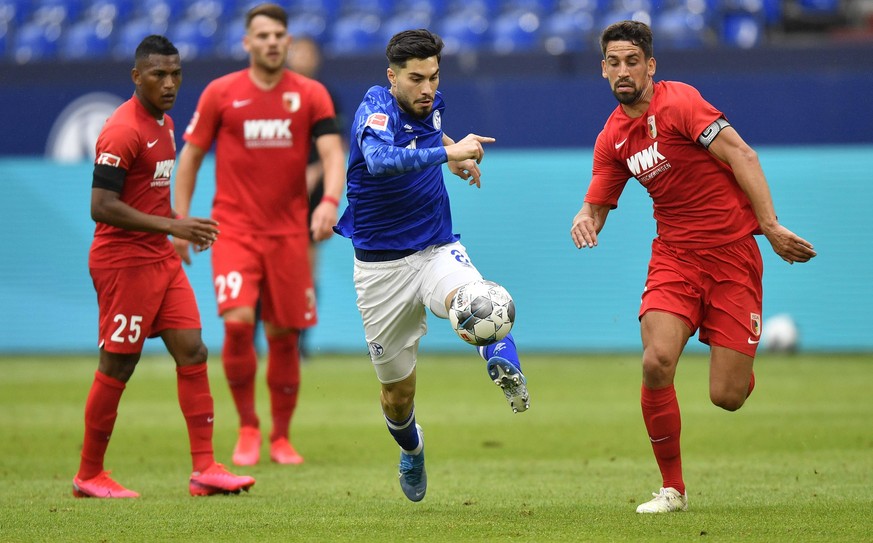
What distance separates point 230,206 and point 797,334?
8517 mm

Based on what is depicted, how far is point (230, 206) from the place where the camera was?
9.12 m

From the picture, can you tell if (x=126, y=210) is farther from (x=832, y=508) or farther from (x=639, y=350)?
(x=639, y=350)

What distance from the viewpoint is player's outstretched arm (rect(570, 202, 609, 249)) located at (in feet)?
22.1

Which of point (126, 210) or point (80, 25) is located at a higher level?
point (80, 25)

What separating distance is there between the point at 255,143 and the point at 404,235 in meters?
2.55

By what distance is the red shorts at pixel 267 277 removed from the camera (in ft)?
29.1

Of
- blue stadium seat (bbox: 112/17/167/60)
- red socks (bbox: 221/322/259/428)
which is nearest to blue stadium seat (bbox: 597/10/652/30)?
blue stadium seat (bbox: 112/17/167/60)

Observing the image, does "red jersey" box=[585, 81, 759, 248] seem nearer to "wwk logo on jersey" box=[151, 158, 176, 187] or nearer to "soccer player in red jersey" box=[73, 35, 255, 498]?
"soccer player in red jersey" box=[73, 35, 255, 498]

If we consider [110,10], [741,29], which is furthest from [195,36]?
[741,29]

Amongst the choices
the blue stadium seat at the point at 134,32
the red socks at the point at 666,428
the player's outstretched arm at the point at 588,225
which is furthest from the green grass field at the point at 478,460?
the blue stadium seat at the point at 134,32

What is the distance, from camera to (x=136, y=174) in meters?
7.47

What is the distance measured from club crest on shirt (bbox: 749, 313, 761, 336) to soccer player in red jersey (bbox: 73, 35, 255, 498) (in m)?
2.93

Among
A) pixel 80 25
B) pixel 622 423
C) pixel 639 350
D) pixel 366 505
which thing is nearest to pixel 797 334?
pixel 639 350

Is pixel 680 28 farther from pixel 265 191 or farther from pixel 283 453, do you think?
pixel 283 453
